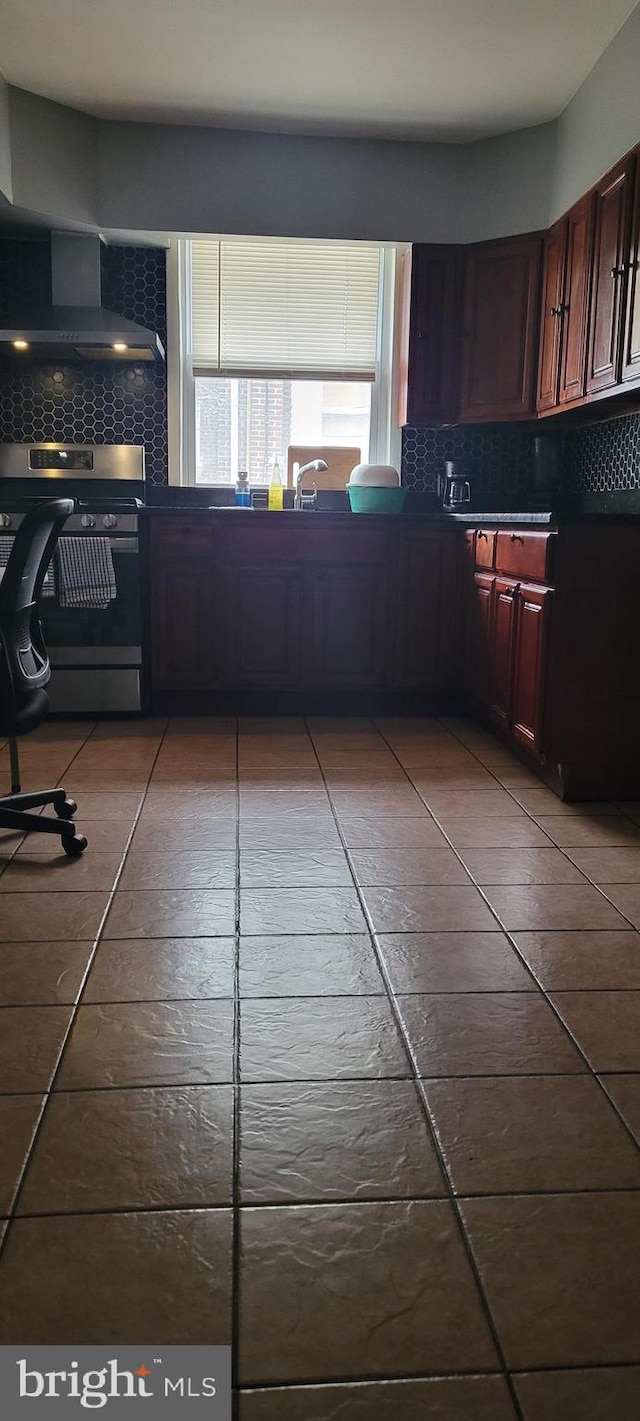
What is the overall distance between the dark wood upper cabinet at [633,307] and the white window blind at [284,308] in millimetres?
1684

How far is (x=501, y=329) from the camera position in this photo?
4.60 meters

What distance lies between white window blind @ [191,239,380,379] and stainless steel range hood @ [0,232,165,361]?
0.41 metres

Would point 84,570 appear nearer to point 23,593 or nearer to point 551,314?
point 23,593

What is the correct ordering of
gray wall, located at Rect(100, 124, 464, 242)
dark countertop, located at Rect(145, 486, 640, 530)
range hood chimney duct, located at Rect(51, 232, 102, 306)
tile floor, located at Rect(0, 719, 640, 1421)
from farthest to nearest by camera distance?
range hood chimney duct, located at Rect(51, 232, 102, 306) < gray wall, located at Rect(100, 124, 464, 242) < dark countertop, located at Rect(145, 486, 640, 530) < tile floor, located at Rect(0, 719, 640, 1421)

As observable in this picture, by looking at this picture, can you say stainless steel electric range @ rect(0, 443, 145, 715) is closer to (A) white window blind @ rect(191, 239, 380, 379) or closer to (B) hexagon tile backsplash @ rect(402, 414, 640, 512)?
(A) white window blind @ rect(191, 239, 380, 379)

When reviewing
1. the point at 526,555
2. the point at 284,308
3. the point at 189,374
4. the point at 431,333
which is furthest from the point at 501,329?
the point at 526,555

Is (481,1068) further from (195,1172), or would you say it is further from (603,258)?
(603,258)

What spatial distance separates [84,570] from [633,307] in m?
2.22

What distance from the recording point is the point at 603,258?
377 cm

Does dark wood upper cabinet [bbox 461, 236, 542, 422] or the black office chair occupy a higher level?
dark wood upper cabinet [bbox 461, 236, 542, 422]

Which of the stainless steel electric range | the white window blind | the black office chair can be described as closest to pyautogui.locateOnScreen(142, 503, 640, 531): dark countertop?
the stainless steel electric range

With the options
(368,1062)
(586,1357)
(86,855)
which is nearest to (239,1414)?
(586,1357)

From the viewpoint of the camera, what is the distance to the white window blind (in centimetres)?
488

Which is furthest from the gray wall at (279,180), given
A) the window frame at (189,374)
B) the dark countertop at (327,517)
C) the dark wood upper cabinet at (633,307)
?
the dark countertop at (327,517)
